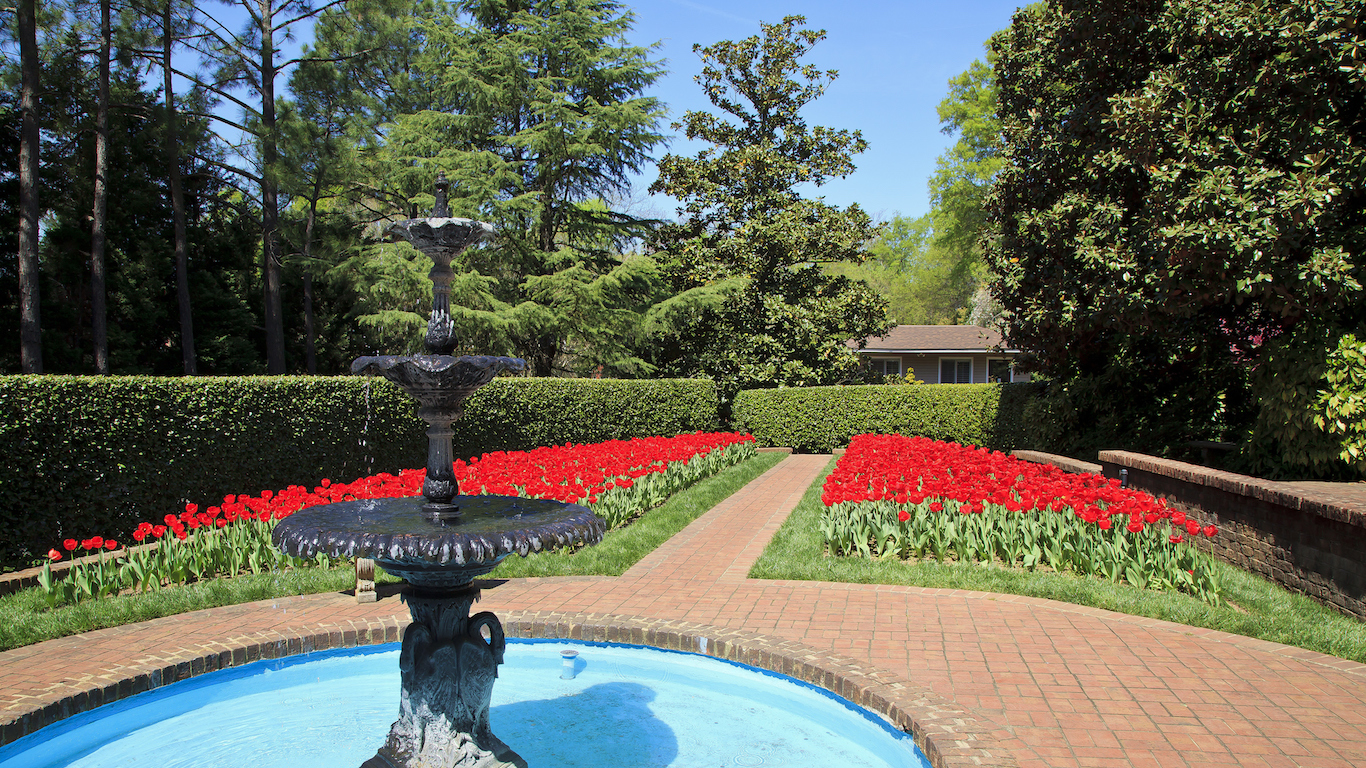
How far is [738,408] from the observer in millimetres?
22641

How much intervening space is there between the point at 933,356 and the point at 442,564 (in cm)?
3613

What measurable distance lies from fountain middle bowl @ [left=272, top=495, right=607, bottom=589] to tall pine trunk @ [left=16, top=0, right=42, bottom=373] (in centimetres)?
1488

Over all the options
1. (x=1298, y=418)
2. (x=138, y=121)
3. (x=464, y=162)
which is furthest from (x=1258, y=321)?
(x=138, y=121)

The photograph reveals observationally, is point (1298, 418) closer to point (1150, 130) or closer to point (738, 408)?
point (1150, 130)

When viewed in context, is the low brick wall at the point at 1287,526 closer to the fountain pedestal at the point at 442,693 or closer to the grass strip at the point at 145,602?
the fountain pedestal at the point at 442,693

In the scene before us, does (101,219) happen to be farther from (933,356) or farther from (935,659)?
(933,356)

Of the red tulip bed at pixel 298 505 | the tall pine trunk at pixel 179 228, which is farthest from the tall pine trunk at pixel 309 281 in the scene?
the red tulip bed at pixel 298 505

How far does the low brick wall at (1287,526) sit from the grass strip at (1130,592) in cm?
15

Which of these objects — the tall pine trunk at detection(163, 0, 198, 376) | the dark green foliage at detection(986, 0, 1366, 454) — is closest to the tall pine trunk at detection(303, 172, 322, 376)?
the tall pine trunk at detection(163, 0, 198, 376)

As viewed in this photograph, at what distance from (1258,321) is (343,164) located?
59.9 ft

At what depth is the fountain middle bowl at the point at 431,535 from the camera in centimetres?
340

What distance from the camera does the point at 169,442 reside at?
8359 mm

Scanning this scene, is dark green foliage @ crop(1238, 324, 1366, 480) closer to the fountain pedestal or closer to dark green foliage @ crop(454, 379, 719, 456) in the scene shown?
the fountain pedestal

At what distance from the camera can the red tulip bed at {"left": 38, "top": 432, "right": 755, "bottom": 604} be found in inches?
254
